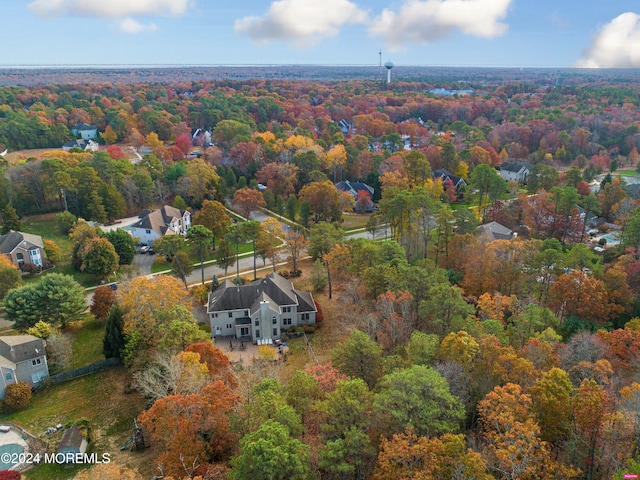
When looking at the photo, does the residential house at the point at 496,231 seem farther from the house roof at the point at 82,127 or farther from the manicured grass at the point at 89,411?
the house roof at the point at 82,127

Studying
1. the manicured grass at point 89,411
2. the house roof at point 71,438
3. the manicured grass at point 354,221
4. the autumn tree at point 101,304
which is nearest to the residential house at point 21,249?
the autumn tree at point 101,304

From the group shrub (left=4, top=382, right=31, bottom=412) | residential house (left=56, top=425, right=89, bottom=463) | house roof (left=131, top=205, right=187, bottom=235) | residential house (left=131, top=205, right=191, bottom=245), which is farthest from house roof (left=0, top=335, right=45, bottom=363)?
house roof (left=131, top=205, right=187, bottom=235)

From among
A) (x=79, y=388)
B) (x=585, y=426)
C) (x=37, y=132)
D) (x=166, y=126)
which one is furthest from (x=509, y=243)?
(x=37, y=132)

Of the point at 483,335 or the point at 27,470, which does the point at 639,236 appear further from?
the point at 27,470

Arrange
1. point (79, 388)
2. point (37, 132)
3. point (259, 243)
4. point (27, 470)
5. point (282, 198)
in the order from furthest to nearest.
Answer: point (37, 132) < point (282, 198) < point (259, 243) < point (79, 388) < point (27, 470)

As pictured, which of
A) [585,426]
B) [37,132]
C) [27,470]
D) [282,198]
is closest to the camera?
[585,426]

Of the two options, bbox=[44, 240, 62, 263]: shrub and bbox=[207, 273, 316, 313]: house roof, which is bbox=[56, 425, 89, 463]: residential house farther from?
bbox=[44, 240, 62, 263]: shrub

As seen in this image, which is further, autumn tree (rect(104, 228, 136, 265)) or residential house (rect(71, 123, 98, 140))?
residential house (rect(71, 123, 98, 140))

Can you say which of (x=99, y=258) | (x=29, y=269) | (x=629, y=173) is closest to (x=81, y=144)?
(x=29, y=269)
